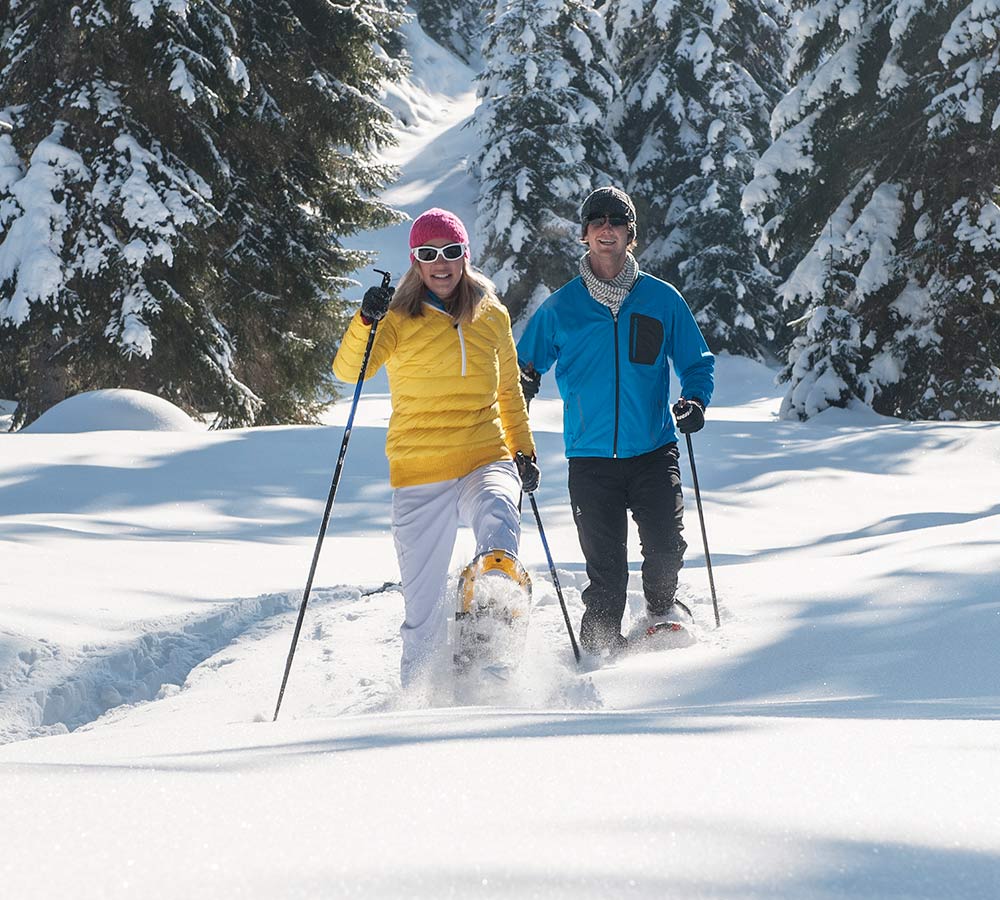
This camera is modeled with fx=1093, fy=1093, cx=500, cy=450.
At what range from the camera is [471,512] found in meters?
4.32

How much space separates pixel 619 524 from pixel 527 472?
0.69m

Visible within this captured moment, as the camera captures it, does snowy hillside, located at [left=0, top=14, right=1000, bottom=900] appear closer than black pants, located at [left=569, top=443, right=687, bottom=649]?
Yes

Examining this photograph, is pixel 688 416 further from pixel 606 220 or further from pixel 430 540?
pixel 430 540

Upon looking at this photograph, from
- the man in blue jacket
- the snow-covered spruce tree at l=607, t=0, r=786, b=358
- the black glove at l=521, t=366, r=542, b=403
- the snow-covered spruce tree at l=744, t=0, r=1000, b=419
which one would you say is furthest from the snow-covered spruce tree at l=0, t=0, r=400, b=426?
the snow-covered spruce tree at l=607, t=0, r=786, b=358

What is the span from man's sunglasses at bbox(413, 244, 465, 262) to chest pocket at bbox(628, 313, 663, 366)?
103cm

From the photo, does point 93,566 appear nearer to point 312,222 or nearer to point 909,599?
point 909,599

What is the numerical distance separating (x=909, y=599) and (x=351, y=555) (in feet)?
12.5

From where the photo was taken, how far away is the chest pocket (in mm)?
5020

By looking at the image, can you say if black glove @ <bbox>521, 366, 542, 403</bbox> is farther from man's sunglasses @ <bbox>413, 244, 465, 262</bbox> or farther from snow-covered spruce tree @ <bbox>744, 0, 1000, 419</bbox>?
snow-covered spruce tree @ <bbox>744, 0, 1000, 419</bbox>

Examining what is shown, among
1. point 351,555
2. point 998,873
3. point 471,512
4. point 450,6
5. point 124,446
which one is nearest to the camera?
point 998,873

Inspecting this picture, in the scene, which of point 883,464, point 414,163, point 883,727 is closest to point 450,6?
point 414,163

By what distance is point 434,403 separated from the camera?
444 cm

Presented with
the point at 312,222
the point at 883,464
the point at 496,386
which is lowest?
the point at 883,464

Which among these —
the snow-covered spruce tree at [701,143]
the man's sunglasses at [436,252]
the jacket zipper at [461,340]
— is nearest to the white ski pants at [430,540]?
the jacket zipper at [461,340]
